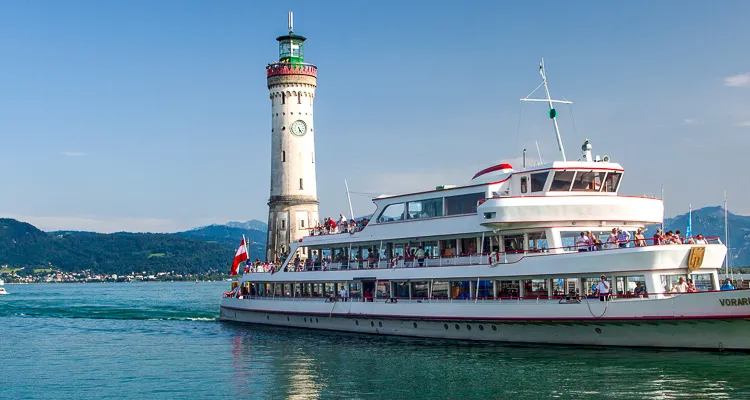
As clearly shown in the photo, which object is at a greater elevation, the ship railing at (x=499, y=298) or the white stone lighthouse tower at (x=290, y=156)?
the white stone lighthouse tower at (x=290, y=156)

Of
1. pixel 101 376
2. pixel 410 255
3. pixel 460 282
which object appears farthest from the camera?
pixel 410 255

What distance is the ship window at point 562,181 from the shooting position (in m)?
29.4

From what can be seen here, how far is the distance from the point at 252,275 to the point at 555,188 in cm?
2020

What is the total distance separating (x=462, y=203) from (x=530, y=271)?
14.0ft

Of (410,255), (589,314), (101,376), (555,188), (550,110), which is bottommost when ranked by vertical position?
(101,376)

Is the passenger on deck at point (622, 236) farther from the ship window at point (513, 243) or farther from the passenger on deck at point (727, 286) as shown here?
the ship window at point (513, 243)

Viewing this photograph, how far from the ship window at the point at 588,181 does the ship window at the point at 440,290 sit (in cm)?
638

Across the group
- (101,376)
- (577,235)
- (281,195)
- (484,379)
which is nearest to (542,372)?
(484,379)

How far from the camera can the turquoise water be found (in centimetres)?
2217

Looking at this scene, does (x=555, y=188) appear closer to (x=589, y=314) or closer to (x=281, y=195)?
(x=589, y=314)

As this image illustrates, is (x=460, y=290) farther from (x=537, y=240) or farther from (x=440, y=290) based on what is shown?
(x=537, y=240)

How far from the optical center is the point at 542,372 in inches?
948

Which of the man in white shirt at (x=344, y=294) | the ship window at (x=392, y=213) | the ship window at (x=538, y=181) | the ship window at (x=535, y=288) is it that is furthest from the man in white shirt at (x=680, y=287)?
the man in white shirt at (x=344, y=294)

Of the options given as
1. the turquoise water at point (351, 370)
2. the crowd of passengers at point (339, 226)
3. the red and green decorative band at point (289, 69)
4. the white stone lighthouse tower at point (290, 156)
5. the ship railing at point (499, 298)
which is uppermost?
the red and green decorative band at point (289, 69)
